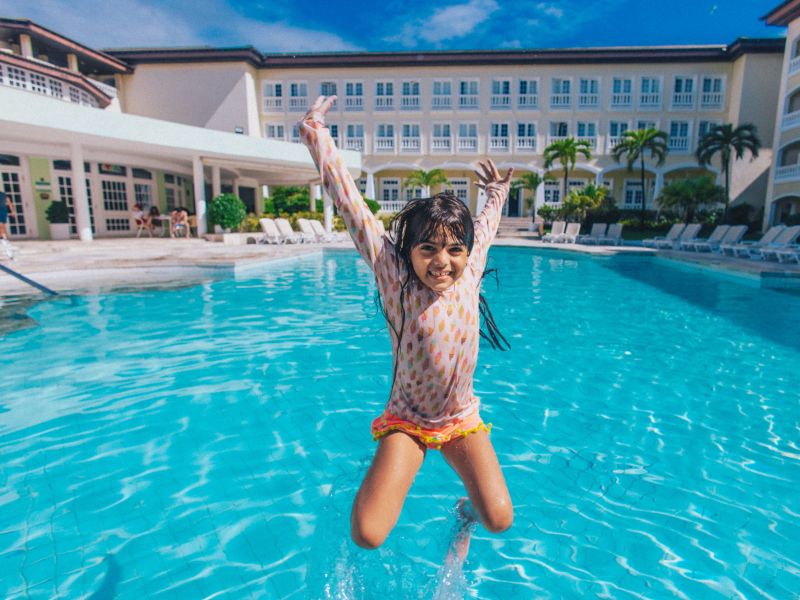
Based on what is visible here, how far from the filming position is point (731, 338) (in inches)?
257

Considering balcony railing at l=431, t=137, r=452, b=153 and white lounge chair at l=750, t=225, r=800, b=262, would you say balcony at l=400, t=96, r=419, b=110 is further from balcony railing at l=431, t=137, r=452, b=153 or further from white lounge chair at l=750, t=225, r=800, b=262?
white lounge chair at l=750, t=225, r=800, b=262

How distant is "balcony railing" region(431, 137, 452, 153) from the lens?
3397 cm

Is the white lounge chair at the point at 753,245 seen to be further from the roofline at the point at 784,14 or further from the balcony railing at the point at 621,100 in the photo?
the balcony railing at the point at 621,100

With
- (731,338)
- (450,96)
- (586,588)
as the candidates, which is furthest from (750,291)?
(450,96)

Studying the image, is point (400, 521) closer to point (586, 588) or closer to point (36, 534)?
point (586, 588)

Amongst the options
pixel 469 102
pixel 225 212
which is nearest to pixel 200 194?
pixel 225 212

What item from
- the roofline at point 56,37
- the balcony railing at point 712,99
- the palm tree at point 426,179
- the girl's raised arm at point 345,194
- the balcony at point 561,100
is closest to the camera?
the girl's raised arm at point 345,194

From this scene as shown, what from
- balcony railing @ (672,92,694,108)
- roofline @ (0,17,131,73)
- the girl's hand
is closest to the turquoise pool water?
the girl's hand

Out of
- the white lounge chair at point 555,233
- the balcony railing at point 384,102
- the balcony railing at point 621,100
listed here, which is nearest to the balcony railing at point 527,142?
the balcony railing at point 621,100

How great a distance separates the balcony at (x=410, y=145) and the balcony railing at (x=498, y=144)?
16.9 feet

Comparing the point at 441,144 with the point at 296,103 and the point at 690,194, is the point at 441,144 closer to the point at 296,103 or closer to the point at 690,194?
the point at 296,103

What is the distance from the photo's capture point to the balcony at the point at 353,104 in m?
34.0

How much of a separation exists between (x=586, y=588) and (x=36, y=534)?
2.92 metres

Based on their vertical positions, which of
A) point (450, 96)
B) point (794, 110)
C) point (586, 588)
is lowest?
point (586, 588)
